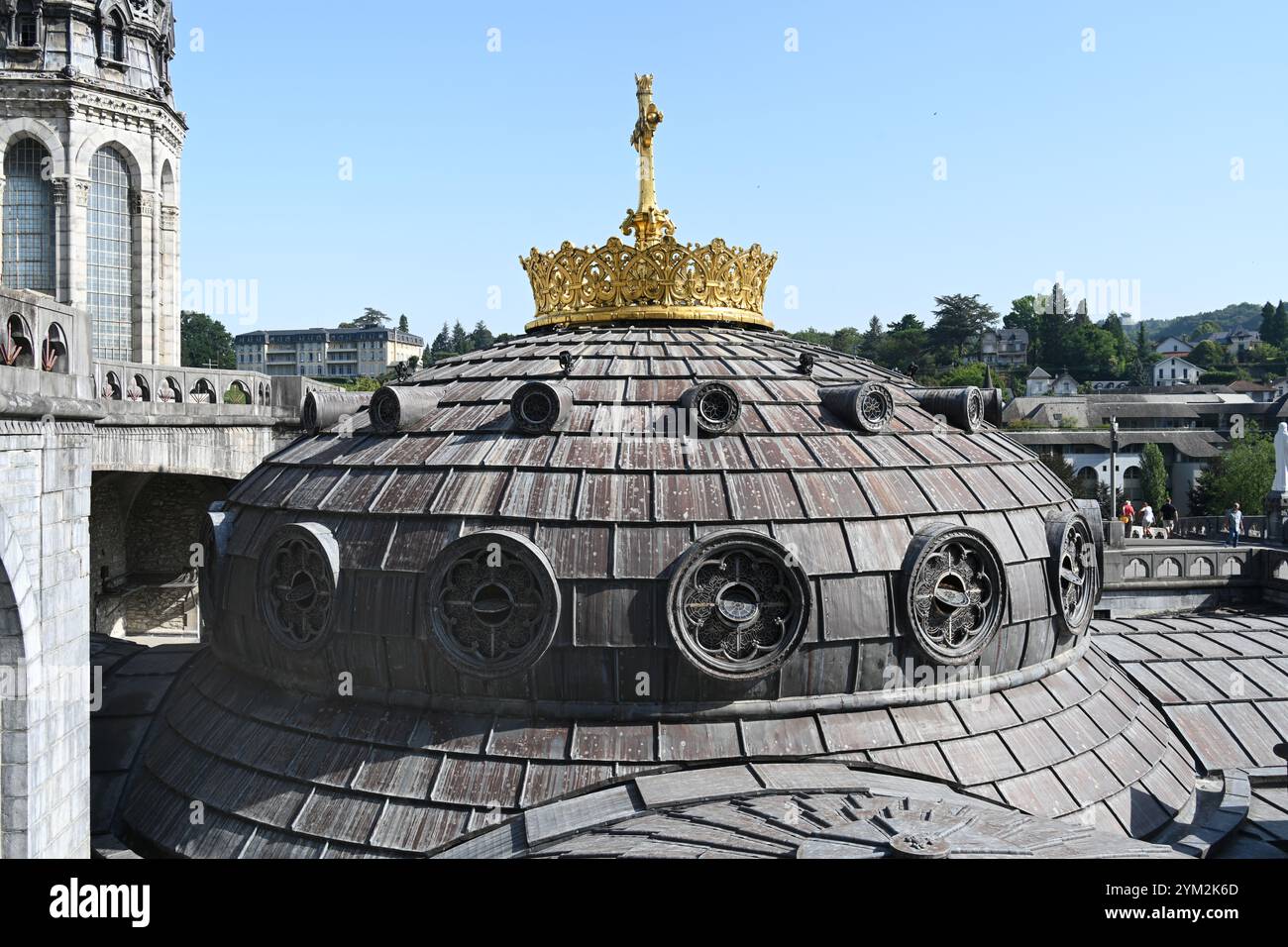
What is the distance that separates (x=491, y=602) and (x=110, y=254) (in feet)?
136

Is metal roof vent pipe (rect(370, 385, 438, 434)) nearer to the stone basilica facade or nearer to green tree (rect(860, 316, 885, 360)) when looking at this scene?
the stone basilica facade

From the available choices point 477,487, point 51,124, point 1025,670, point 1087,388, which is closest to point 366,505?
point 477,487

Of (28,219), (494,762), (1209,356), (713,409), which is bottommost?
(494,762)

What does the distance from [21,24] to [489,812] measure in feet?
156

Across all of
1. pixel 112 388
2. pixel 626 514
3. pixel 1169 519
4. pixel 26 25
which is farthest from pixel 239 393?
pixel 1169 519

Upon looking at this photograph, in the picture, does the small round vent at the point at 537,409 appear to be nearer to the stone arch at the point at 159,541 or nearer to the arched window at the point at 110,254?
the stone arch at the point at 159,541

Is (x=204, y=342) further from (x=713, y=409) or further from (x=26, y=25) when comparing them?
(x=713, y=409)

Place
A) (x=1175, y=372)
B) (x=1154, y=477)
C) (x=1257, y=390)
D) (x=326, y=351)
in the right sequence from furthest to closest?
(x=326, y=351), (x=1175, y=372), (x=1257, y=390), (x=1154, y=477)

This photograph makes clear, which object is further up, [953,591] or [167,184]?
[167,184]

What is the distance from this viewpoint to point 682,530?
1451 cm

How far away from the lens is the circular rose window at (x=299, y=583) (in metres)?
15.2

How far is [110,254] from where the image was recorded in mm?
45594

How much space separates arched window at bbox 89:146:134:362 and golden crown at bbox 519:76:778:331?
33.8 meters

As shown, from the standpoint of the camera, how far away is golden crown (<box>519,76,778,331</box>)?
66.8 ft
